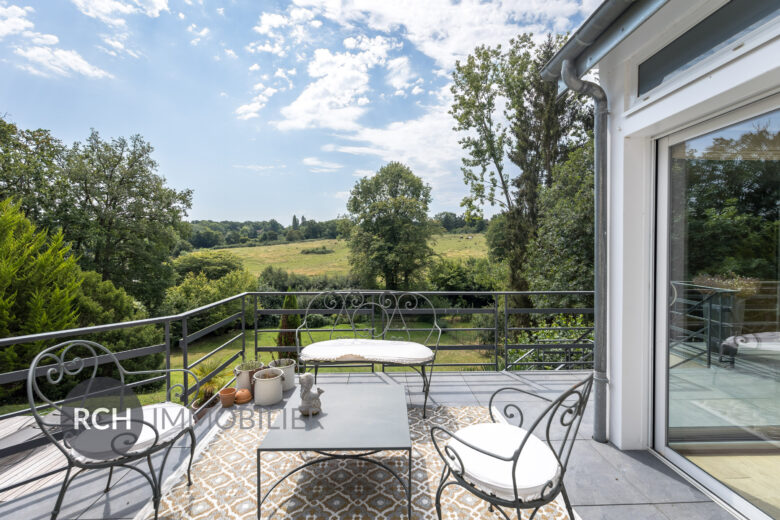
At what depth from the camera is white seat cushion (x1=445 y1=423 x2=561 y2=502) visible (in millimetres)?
1342

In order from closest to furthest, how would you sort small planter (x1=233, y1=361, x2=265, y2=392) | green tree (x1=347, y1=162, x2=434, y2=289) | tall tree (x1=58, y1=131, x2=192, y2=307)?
1. small planter (x1=233, y1=361, x2=265, y2=392)
2. tall tree (x1=58, y1=131, x2=192, y2=307)
3. green tree (x1=347, y1=162, x2=434, y2=289)

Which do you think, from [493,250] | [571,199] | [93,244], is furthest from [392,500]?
[93,244]

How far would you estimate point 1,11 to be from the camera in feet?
25.2

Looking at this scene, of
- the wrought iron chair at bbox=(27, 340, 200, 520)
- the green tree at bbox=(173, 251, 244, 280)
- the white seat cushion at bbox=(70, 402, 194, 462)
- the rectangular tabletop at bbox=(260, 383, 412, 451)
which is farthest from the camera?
the green tree at bbox=(173, 251, 244, 280)

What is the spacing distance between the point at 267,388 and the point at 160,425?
1297 mm

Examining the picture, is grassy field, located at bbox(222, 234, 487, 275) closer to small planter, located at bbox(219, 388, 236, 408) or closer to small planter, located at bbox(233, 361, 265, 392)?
small planter, located at bbox(233, 361, 265, 392)

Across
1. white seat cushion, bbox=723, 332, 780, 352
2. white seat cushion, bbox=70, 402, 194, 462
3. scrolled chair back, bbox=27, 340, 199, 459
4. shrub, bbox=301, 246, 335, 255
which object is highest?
shrub, bbox=301, 246, 335, 255

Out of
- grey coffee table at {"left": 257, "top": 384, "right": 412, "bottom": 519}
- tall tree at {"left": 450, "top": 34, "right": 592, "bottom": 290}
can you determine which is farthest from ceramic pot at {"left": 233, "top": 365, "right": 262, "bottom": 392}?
tall tree at {"left": 450, "top": 34, "right": 592, "bottom": 290}

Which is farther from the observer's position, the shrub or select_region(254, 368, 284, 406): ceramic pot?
the shrub

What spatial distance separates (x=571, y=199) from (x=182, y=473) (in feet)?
26.1

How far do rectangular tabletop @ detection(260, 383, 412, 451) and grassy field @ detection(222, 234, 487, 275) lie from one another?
543 inches

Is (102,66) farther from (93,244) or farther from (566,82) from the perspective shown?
(566,82)

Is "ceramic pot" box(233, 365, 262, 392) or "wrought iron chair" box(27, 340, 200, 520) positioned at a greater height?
"wrought iron chair" box(27, 340, 200, 520)

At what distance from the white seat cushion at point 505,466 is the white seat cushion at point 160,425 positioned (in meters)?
1.39
